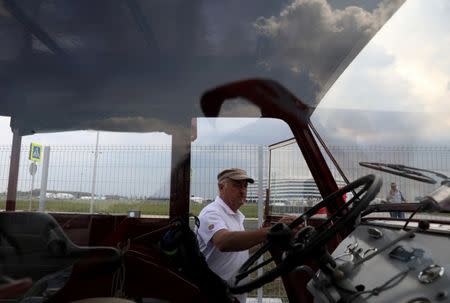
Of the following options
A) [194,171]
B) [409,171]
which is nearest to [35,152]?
[194,171]

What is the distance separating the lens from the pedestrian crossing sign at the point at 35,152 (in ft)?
5.71

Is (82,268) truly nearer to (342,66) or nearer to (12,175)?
(12,175)

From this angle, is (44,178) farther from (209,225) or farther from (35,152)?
(209,225)

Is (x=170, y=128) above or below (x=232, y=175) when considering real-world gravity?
above

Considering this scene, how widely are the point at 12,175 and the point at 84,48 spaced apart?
63 centimetres

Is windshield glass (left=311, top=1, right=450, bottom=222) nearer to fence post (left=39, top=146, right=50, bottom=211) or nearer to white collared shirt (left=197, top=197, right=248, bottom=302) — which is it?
white collared shirt (left=197, top=197, right=248, bottom=302)

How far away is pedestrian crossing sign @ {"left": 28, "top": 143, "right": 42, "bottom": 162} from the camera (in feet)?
5.71

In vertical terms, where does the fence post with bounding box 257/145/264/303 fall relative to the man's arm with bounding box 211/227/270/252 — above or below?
above

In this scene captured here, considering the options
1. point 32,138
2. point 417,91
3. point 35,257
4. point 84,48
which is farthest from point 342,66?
point 35,257

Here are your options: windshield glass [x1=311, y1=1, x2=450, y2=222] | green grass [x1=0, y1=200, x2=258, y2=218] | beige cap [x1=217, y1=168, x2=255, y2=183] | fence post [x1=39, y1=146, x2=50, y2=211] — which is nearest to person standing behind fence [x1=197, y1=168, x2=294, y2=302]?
beige cap [x1=217, y1=168, x2=255, y2=183]

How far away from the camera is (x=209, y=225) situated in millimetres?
2258

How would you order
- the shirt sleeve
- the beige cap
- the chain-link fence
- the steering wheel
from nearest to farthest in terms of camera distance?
the steering wheel < the chain-link fence < the shirt sleeve < the beige cap

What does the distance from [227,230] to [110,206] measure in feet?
2.14

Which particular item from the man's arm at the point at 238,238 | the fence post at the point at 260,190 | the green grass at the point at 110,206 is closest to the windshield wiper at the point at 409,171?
the man's arm at the point at 238,238
